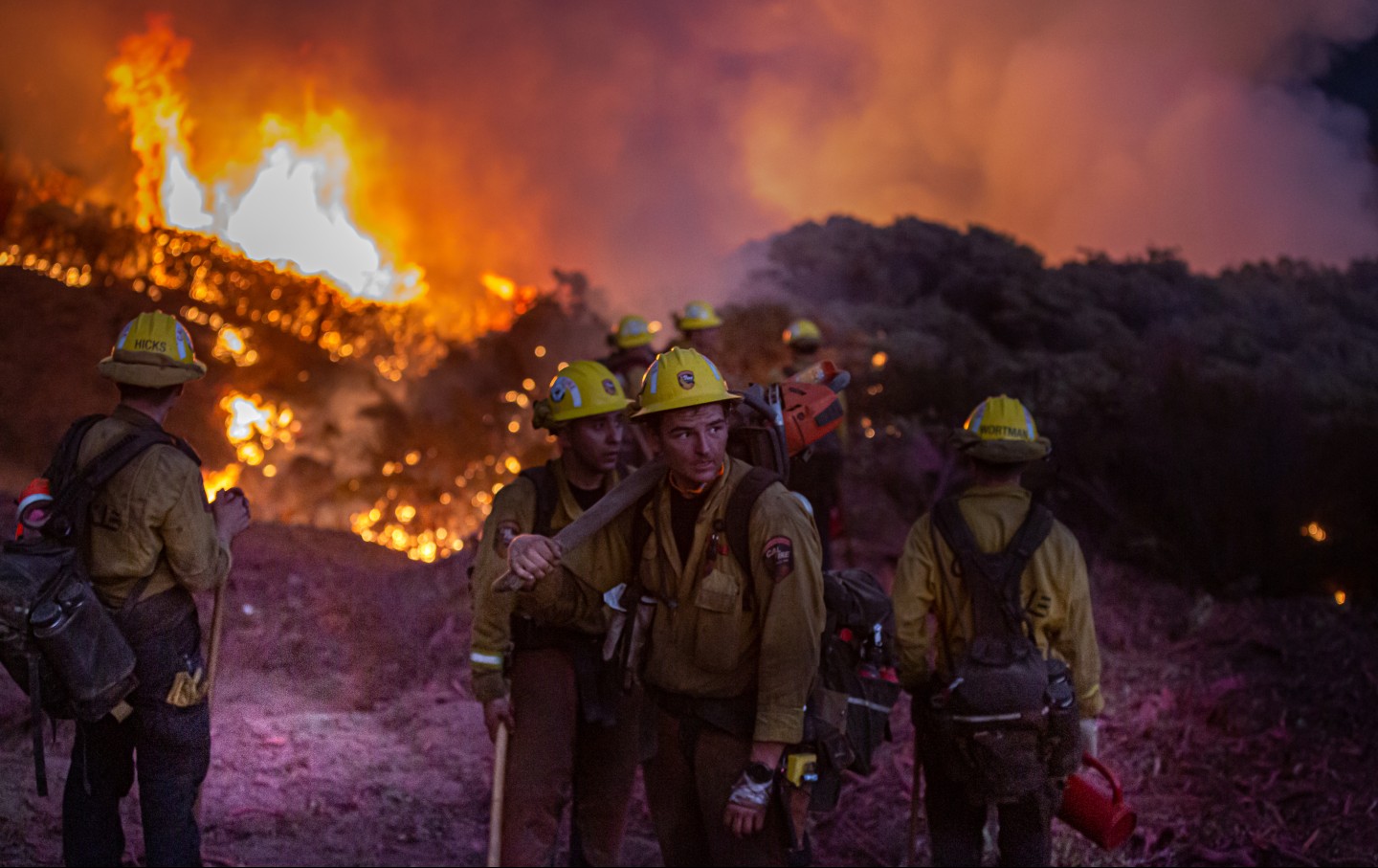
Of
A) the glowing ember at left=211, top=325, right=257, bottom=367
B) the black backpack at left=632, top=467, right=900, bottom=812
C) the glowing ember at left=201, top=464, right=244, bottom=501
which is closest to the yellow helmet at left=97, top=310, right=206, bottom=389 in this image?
the black backpack at left=632, top=467, right=900, bottom=812

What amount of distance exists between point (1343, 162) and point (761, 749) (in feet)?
60.2

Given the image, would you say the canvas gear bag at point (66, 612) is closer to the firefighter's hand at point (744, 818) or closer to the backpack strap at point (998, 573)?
the firefighter's hand at point (744, 818)

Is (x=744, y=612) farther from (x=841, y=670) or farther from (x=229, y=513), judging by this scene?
(x=229, y=513)

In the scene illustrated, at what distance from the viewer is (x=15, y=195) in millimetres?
11359

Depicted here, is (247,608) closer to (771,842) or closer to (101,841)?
(101,841)

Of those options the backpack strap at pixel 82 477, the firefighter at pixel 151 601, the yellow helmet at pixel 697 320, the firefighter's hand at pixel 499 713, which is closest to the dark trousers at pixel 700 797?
the firefighter's hand at pixel 499 713

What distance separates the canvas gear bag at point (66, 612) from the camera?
3.47 m

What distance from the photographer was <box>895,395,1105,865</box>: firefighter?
12.7 ft

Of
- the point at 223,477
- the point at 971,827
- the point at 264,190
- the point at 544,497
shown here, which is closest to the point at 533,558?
the point at 544,497

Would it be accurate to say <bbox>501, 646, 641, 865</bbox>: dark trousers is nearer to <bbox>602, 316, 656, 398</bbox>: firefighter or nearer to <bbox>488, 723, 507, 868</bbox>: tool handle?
<bbox>488, 723, 507, 868</bbox>: tool handle

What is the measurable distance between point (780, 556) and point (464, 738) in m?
4.68

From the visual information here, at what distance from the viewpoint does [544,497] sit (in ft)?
13.6

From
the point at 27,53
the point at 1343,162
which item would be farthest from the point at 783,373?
the point at 1343,162

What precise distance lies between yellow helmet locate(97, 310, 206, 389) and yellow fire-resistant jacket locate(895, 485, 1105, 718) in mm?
2925
